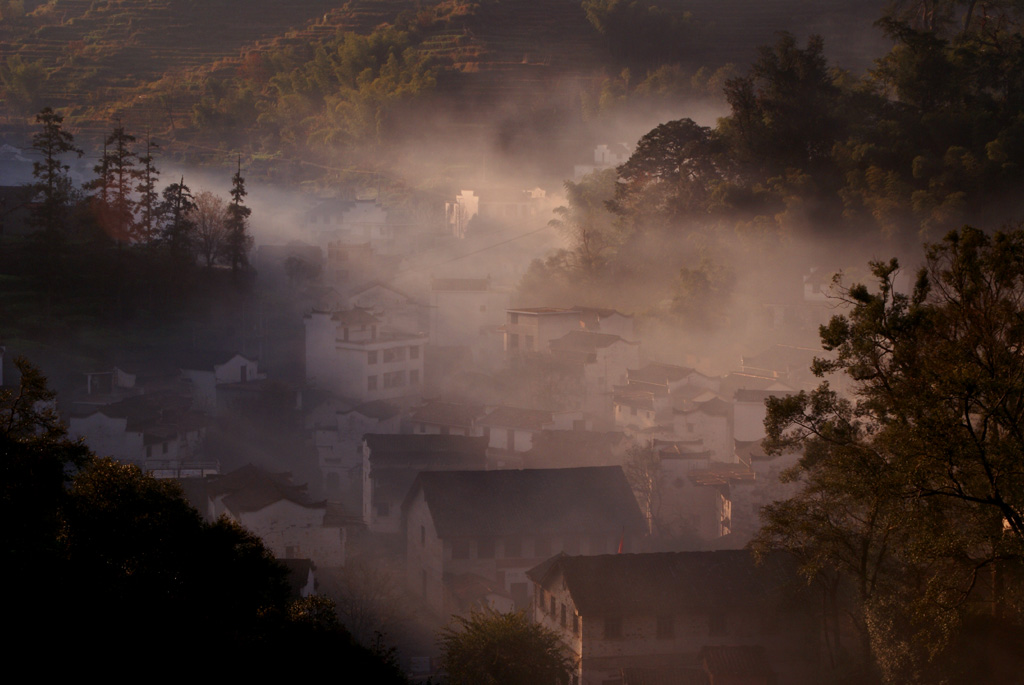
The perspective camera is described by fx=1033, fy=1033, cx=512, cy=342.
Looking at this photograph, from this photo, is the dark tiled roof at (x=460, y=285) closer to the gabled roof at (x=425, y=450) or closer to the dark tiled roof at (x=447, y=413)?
the dark tiled roof at (x=447, y=413)

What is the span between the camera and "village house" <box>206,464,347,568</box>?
17.0 metres

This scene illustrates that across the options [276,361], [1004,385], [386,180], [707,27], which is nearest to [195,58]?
[386,180]

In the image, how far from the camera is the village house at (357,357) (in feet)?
85.7

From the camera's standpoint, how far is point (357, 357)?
26.1 meters

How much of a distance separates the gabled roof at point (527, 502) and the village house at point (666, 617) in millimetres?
3811

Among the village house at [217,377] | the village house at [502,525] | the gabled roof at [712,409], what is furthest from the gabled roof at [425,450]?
the village house at [217,377]

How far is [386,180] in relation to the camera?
56719 mm

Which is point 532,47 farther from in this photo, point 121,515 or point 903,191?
point 121,515

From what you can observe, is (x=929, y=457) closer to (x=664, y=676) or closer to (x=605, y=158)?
(x=664, y=676)

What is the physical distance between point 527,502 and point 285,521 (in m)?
4.27

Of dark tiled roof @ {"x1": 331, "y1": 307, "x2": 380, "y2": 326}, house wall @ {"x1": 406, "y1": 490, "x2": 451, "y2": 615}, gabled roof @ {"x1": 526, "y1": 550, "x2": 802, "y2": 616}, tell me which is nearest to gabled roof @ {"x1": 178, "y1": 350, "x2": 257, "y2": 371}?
dark tiled roof @ {"x1": 331, "y1": 307, "x2": 380, "y2": 326}

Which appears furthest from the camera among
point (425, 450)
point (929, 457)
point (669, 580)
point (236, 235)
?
point (236, 235)

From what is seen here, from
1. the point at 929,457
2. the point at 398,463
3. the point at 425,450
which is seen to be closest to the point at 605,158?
the point at 425,450

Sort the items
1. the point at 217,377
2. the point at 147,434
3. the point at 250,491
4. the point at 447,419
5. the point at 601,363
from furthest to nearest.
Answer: the point at 601,363 → the point at 217,377 → the point at 447,419 → the point at 147,434 → the point at 250,491
